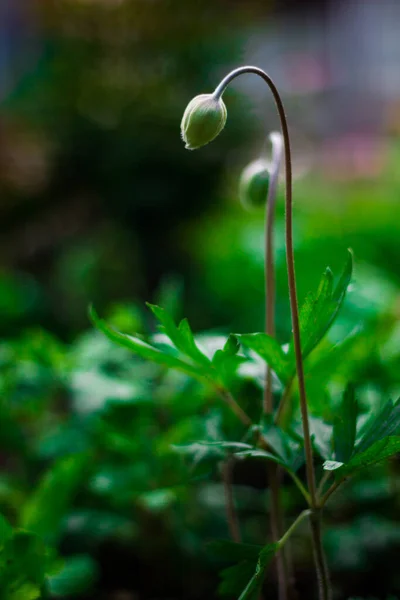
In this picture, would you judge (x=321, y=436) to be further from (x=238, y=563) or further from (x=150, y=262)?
(x=150, y=262)

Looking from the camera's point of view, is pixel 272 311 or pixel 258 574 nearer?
pixel 258 574

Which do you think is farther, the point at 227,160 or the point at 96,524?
the point at 227,160

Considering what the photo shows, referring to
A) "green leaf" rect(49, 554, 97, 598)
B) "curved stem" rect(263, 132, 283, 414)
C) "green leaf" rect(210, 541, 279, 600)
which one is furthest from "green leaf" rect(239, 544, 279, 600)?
"green leaf" rect(49, 554, 97, 598)

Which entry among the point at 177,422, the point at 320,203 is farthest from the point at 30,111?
the point at 177,422

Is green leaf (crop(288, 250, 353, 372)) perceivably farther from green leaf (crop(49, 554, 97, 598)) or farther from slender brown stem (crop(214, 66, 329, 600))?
green leaf (crop(49, 554, 97, 598))

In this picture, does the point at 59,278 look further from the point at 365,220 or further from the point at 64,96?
the point at 365,220

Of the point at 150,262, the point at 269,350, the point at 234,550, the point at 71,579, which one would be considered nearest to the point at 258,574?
the point at 234,550
